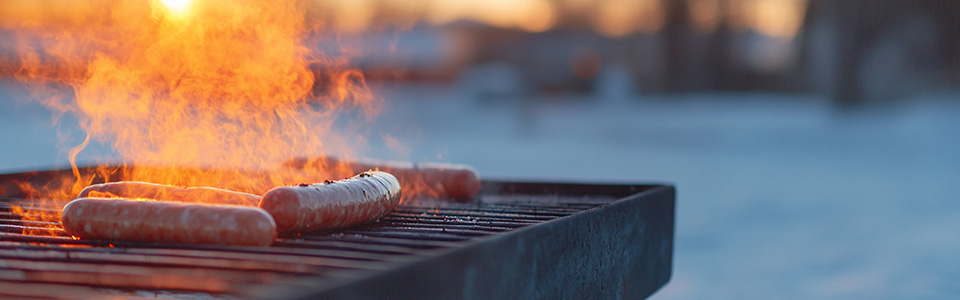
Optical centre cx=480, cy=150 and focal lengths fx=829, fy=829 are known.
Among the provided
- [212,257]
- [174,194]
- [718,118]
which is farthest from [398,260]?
[718,118]

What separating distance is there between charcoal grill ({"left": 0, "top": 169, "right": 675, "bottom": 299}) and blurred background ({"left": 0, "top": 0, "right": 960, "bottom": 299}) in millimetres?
2119

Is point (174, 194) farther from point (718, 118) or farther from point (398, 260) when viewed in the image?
point (718, 118)

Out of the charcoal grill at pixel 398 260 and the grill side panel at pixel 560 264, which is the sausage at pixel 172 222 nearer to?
the charcoal grill at pixel 398 260

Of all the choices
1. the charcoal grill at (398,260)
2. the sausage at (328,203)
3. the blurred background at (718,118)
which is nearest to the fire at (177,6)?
the charcoal grill at (398,260)

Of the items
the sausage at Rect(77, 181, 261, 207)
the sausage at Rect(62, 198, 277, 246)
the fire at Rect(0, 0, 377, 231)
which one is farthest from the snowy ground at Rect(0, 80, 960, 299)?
the sausage at Rect(62, 198, 277, 246)

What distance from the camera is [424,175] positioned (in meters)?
3.26

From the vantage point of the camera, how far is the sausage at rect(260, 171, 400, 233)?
2111 mm

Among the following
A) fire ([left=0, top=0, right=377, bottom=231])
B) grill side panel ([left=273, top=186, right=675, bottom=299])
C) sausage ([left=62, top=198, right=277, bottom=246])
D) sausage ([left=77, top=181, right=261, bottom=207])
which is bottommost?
grill side panel ([left=273, top=186, right=675, bottom=299])

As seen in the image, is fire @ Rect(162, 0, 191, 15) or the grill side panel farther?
fire @ Rect(162, 0, 191, 15)

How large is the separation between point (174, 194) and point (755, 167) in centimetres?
927

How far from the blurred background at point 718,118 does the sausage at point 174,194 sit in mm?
2841

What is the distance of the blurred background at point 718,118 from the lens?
18.4ft

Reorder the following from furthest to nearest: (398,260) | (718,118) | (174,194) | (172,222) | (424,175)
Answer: (718,118), (424,175), (174,194), (172,222), (398,260)

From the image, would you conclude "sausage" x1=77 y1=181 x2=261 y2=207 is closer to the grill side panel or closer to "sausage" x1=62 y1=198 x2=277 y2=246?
"sausage" x1=62 y1=198 x2=277 y2=246
